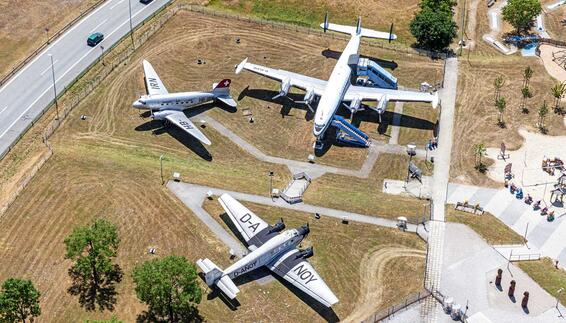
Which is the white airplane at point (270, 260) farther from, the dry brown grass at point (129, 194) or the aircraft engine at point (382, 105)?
the aircraft engine at point (382, 105)

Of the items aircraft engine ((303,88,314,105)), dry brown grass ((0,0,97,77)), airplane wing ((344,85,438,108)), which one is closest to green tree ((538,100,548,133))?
airplane wing ((344,85,438,108))

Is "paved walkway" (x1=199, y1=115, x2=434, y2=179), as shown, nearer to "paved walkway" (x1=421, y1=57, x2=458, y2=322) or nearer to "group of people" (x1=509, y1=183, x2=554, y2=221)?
"paved walkway" (x1=421, y1=57, x2=458, y2=322)

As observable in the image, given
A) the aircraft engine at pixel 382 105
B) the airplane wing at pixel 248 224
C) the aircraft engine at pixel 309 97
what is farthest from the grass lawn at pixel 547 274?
the aircraft engine at pixel 309 97

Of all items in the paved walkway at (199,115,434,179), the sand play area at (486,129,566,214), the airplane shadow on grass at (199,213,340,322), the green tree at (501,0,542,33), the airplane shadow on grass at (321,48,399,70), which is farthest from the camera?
the green tree at (501,0,542,33)

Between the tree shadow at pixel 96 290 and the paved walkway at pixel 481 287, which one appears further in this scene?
the tree shadow at pixel 96 290

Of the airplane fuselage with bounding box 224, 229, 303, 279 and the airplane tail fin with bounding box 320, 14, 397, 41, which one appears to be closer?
the airplane fuselage with bounding box 224, 229, 303, 279

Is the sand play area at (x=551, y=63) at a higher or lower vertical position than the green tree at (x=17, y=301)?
higher

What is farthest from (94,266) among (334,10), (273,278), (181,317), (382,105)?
(334,10)
